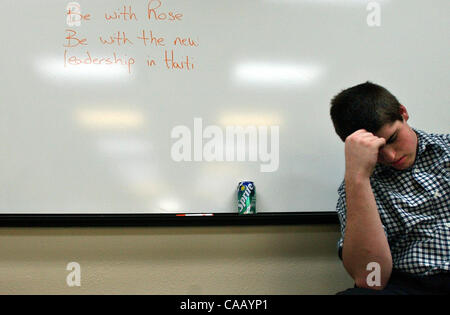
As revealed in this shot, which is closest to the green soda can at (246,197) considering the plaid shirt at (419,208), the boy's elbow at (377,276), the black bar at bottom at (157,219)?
the black bar at bottom at (157,219)

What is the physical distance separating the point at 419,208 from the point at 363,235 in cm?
19

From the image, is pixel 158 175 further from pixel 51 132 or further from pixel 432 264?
pixel 432 264

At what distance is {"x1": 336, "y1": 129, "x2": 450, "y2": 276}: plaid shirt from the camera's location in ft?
2.47

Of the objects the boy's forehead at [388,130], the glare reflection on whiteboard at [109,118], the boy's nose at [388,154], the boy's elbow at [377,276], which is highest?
the glare reflection on whiteboard at [109,118]

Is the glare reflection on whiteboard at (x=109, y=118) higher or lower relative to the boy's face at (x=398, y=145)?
higher

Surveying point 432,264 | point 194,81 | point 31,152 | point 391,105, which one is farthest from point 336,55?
point 31,152

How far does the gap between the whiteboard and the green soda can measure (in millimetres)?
38

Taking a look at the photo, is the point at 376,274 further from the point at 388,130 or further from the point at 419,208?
the point at 388,130

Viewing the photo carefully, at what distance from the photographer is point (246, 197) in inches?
39.1

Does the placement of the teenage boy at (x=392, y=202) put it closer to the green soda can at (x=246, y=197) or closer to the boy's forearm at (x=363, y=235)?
the boy's forearm at (x=363, y=235)

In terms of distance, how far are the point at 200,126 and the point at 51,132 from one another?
515mm

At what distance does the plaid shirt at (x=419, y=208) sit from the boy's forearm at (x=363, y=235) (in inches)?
2.3

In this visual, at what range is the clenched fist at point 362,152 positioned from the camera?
0.76m

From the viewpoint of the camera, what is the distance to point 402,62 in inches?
41.9
